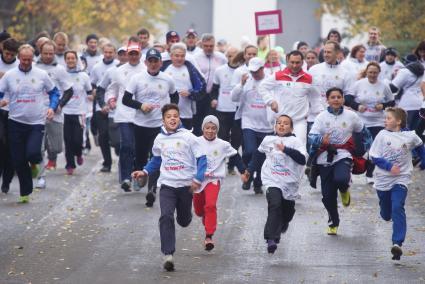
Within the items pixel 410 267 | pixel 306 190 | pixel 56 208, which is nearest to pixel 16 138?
pixel 56 208

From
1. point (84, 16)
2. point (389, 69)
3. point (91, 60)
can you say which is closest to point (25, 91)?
point (91, 60)

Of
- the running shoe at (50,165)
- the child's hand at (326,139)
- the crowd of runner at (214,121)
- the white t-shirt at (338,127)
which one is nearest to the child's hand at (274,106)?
the crowd of runner at (214,121)

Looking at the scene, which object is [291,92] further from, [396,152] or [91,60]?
[91,60]

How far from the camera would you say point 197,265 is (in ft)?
43.9

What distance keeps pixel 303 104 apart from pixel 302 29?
5140 centimetres

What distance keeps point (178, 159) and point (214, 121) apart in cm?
85

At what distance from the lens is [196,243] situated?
14.7 meters

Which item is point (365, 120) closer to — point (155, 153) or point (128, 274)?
point (155, 153)

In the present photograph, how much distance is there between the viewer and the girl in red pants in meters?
14.2

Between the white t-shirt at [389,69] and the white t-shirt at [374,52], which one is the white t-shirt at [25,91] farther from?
the white t-shirt at [374,52]

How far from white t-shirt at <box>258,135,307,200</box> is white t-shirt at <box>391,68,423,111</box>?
23.4ft

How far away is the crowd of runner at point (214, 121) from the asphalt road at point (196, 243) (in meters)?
0.32

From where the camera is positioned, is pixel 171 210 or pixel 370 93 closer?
pixel 171 210

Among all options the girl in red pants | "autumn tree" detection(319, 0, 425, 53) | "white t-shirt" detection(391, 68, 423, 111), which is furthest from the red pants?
"autumn tree" detection(319, 0, 425, 53)
